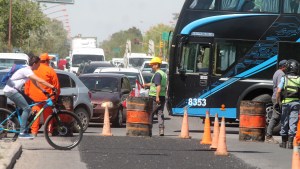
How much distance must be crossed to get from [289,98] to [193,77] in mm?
5919

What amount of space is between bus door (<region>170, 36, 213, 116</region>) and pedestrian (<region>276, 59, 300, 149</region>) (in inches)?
224

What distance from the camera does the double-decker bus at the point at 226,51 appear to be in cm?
2459

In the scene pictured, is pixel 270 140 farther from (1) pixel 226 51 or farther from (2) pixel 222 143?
(1) pixel 226 51

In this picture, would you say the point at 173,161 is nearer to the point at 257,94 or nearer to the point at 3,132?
the point at 3,132

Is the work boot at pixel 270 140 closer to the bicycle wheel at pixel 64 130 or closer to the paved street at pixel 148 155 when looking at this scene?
the paved street at pixel 148 155

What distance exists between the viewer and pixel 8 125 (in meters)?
16.3

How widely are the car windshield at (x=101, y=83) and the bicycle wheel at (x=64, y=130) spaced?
30.7 feet

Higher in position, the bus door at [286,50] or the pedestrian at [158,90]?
the bus door at [286,50]

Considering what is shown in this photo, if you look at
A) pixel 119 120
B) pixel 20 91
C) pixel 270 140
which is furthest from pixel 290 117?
pixel 119 120

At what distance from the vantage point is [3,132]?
53.6 feet

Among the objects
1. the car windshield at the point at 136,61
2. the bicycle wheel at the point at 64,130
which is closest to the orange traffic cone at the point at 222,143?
the bicycle wheel at the point at 64,130

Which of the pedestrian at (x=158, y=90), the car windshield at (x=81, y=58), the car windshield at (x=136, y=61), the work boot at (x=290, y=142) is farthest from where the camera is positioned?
the car windshield at (x=136, y=61)

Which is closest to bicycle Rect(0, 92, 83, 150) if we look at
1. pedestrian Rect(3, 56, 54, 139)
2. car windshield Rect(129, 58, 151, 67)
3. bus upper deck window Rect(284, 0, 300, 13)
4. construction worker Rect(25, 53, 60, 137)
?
pedestrian Rect(3, 56, 54, 139)

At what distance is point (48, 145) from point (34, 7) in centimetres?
6224
